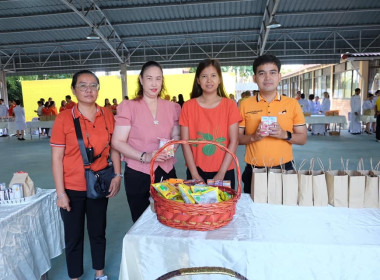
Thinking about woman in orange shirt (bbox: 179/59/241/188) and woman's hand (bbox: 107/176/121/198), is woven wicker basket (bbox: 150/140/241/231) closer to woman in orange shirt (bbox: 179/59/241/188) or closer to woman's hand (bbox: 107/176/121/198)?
woman in orange shirt (bbox: 179/59/241/188)

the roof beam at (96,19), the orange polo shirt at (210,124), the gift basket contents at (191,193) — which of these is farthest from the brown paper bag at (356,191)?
the roof beam at (96,19)

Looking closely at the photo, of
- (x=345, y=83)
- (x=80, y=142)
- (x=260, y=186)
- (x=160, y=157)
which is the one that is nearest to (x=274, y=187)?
(x=260, y=186)

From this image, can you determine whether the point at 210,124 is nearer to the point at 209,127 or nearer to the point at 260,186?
the point at 209,127

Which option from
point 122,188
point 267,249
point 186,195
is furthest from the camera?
point 122,188

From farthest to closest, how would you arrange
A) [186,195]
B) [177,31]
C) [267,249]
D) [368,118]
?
[177,31] < [368,118] < [186,195] < [267,249]

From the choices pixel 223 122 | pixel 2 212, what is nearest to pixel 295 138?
pixel 223 122

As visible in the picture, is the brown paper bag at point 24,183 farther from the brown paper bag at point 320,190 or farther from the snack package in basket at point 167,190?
the brown paper bag at point 320,190

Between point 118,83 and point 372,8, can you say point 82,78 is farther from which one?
point 118,83

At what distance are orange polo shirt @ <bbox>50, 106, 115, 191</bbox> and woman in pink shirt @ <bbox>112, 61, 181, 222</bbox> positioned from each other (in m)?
0.13

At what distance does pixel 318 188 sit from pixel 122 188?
348 cm

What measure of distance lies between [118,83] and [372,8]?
14646 millimetres

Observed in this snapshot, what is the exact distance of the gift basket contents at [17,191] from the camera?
1.90 meters

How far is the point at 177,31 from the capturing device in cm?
1121

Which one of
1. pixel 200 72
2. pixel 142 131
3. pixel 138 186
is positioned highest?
pixel 200 72
